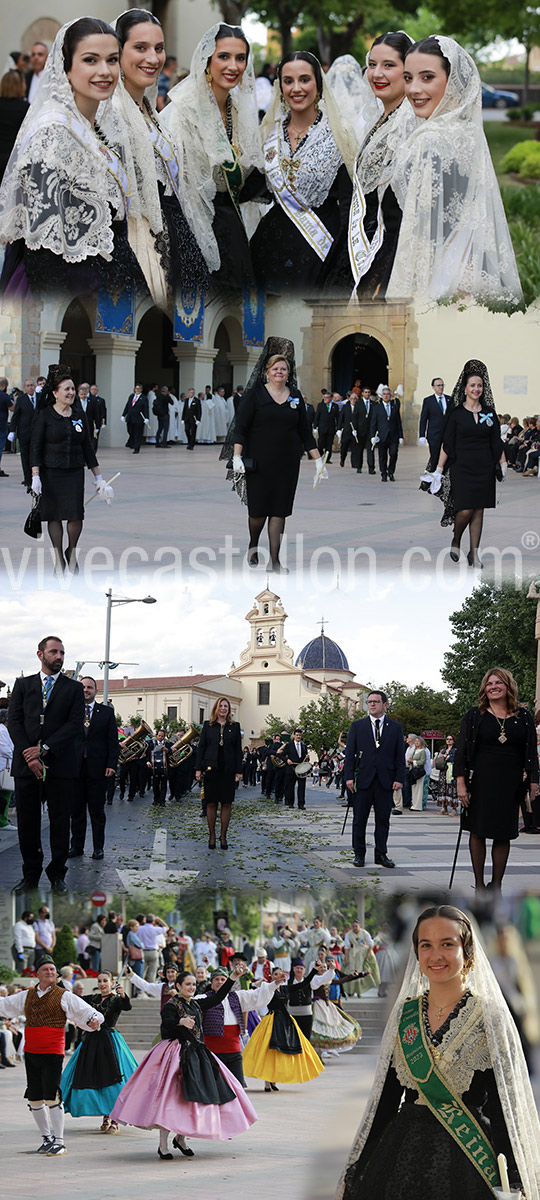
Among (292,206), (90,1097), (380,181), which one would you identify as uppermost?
(380,181)

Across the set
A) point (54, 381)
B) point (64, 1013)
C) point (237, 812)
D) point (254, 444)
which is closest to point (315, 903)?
point (237, 812)

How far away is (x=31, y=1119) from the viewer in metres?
8.83

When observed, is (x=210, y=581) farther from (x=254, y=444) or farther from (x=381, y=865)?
(x=381, y=865)

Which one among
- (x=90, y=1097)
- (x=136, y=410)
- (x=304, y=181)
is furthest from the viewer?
(x=90, y=1097)

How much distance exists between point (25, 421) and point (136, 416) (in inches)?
22.9

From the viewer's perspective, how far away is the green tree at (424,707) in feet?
27.3

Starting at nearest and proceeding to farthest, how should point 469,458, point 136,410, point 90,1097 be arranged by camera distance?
point 136,410, point 469,458, point 90,1097

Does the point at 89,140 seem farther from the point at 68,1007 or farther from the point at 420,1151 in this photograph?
the point at 420,1151

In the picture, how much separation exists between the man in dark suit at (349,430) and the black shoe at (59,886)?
2655mm

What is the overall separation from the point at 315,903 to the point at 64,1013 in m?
1.54

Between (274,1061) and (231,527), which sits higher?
(231,527)

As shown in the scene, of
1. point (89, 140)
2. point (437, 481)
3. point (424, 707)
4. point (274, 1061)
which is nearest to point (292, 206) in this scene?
point (89, 140)

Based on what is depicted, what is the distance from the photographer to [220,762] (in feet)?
28.0

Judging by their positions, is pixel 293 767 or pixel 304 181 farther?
pixel 293 767
